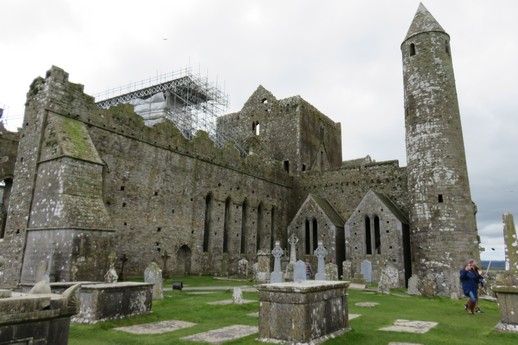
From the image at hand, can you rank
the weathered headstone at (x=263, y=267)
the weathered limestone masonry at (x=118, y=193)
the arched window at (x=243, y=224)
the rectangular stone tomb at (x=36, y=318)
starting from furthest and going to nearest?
1. the arched window at (x=243, y=224)
2. the weathered headstone at (x=263, y=267)
3. the weathered limestone masonry at (x=118, y=193)
4. the rectangular stone tomb at (x=36, y=318)

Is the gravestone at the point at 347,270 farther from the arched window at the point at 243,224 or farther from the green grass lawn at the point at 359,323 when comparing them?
the green grass lawn at the point at 359,323

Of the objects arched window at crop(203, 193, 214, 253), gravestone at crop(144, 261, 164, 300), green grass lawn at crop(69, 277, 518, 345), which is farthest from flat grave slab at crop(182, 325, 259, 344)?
arched window at crop(203, 193, 214, 253)

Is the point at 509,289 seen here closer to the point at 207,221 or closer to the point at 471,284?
the point at 471,284

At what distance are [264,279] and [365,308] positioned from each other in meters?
8.27

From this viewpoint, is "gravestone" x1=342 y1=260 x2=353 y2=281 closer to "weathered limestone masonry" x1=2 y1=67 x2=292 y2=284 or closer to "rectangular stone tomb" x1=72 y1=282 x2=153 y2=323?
"weathered limestone masonry" x1=2 y1=67 x2=292 y2=284

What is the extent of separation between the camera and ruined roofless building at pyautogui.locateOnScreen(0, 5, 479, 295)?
46.5 feet

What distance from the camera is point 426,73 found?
70.8 ft

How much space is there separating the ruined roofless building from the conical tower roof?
0.09 m

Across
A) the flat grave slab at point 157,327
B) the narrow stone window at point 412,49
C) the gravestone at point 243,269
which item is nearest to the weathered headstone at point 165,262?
the gravestone at point 243,269

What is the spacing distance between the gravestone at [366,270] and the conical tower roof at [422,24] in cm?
1379

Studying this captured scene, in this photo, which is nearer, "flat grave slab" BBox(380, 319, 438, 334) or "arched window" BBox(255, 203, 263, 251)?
"flat grave slab" BBox(380, 319, 438, 334)

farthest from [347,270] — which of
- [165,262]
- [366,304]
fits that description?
[165,262]

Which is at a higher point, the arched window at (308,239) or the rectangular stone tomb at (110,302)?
the arched window at (308,239)

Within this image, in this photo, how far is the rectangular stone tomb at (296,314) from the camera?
19.3 feet
